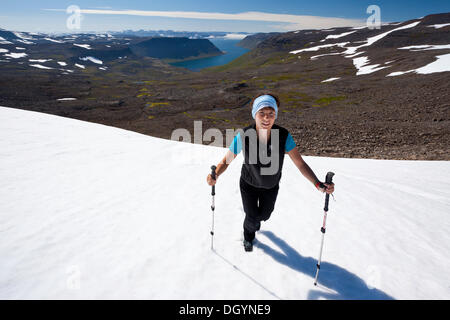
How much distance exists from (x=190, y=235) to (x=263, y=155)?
239 cm

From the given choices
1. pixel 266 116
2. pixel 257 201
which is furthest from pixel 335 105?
pixel 266 116

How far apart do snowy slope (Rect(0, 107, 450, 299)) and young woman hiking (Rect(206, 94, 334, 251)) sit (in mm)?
1253

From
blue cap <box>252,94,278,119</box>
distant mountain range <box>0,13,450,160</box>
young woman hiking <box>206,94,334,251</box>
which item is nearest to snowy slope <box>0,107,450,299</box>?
young woman hiking <box>206,94,334,251</box>

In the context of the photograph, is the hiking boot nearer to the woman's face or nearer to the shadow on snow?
the shadow on snow

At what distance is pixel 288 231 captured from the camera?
5.22 metres

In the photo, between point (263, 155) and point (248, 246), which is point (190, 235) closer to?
point (248, 246)

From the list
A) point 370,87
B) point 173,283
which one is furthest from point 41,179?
point 370,87

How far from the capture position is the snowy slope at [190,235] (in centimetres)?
366

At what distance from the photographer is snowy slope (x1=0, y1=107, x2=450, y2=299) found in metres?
3.66

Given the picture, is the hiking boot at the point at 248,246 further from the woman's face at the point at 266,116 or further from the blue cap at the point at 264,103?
the blue cap at the point at 264,103

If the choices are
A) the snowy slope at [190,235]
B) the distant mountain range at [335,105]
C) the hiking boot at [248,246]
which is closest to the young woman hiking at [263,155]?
the hiking boot at [248,246]

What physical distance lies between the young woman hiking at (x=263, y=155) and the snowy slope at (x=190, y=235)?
125 cm

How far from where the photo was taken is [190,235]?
4.86m
